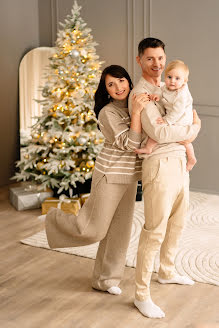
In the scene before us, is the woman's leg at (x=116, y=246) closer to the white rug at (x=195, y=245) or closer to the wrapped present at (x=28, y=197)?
the white rug at (x=195, y=245)

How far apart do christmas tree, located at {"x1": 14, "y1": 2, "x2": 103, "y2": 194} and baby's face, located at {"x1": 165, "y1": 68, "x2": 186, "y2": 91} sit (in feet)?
6.73

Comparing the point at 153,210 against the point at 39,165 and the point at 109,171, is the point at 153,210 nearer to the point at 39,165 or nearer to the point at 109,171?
the point at 109,171

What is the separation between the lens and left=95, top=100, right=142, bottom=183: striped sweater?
9.01ft

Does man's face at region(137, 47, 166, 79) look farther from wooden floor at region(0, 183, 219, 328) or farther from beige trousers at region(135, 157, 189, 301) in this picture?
wooden floor at region(0, 183, 219, 328)

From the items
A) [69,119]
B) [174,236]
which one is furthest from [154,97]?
[69,119]

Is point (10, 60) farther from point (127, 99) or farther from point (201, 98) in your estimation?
point (127, 99)

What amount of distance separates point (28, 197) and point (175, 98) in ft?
8.48

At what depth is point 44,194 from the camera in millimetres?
4848

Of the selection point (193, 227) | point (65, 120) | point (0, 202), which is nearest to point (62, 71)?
point (65, 120)

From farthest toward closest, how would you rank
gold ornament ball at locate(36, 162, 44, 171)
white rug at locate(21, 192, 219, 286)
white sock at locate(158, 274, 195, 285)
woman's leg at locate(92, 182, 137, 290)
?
gold ornament ball at locate(36, 162, 44, 171) → white rug at locate(21, 192, 219, 286) → white sock at locate(158, 274, 195, 285) → woman's leg at locate(92, 182, 137, 290)

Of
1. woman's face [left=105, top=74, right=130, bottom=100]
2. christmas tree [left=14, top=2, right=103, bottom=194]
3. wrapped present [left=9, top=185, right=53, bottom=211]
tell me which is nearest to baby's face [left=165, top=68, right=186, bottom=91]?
woman's face [left=105, top=74, right=130, bottom=100]

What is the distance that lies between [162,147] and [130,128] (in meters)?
0.20

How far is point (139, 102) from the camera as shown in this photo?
2.60m

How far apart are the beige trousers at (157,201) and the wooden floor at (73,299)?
203 millimetres
